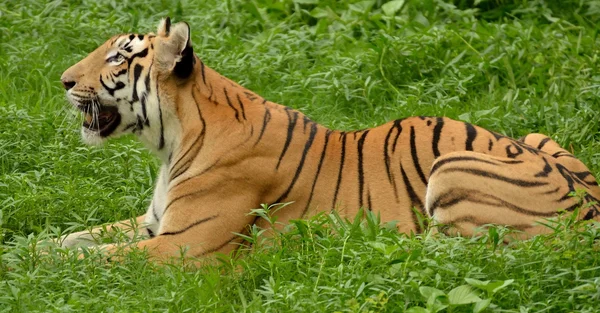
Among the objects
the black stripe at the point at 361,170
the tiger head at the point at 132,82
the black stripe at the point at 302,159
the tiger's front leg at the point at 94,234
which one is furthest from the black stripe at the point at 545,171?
the tiger's front leg at the point at 94,234

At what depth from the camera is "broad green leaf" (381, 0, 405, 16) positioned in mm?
9078

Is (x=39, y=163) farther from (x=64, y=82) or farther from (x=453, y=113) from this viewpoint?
(x=453, y=113)

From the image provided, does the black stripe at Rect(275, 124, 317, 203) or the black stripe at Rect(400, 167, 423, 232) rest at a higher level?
the black stripe at Rect(275, 124, 317, 203)

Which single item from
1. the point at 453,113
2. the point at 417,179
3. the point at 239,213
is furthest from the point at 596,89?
the point at 239,213

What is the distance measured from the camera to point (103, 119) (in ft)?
20.6

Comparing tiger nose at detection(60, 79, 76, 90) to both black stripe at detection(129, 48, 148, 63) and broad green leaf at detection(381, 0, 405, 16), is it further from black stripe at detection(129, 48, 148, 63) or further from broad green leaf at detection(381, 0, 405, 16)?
broad green leaf at detection(381, 0, 405, 16)

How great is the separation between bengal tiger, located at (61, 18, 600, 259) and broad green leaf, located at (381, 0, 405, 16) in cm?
299

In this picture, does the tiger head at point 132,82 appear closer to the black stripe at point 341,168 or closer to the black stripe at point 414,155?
the black stripe at point 341,168

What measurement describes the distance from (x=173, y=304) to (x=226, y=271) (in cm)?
54

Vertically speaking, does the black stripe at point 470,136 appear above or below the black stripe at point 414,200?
above

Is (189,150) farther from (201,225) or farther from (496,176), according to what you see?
(496,176)

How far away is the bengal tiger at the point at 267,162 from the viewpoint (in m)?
5.68

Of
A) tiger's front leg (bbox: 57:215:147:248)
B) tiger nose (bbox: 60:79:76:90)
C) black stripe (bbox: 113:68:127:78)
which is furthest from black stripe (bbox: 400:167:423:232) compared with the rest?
tiger nose (bbox: 60:79:76:90)

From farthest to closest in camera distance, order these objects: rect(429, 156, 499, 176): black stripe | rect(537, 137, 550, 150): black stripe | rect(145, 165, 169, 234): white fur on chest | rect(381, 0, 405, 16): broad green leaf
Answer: rect(381, 0, 405, 16): broad green leaf → rect(537, 137, 550, 150): black stripe → rect(145, 165, 169, 234): white fur on chest → rect(429, 156, 499, 176): black stripe
